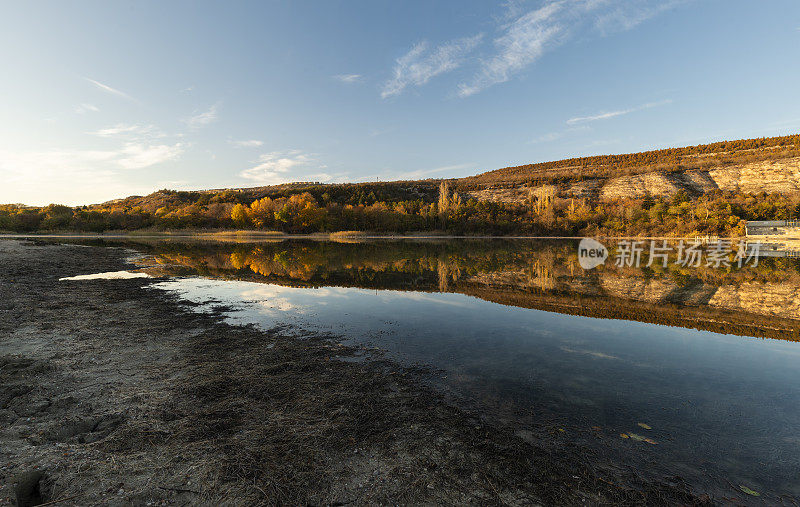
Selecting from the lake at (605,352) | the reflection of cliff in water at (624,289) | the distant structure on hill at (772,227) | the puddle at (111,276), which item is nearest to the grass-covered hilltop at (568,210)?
the distant structure on hill at (772,227)

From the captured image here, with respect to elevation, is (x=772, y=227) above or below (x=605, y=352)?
above

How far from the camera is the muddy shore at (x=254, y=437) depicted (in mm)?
3027

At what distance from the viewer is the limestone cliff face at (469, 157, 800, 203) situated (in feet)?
333

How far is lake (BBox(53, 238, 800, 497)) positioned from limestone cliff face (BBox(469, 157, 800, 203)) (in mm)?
113936

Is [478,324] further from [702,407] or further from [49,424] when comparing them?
[49,424]

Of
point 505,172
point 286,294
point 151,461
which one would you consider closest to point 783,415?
point 151,461

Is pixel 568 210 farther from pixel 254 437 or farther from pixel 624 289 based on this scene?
pixel 254 437

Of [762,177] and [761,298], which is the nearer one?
[761,298]

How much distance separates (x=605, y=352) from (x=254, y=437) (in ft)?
22.8

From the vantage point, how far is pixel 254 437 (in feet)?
12.7

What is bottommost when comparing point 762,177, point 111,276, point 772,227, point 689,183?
point 111,276

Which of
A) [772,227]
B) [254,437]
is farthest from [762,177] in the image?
[254,437]

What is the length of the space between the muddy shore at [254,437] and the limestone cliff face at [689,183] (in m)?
124

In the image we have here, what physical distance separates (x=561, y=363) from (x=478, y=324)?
9.62ft
